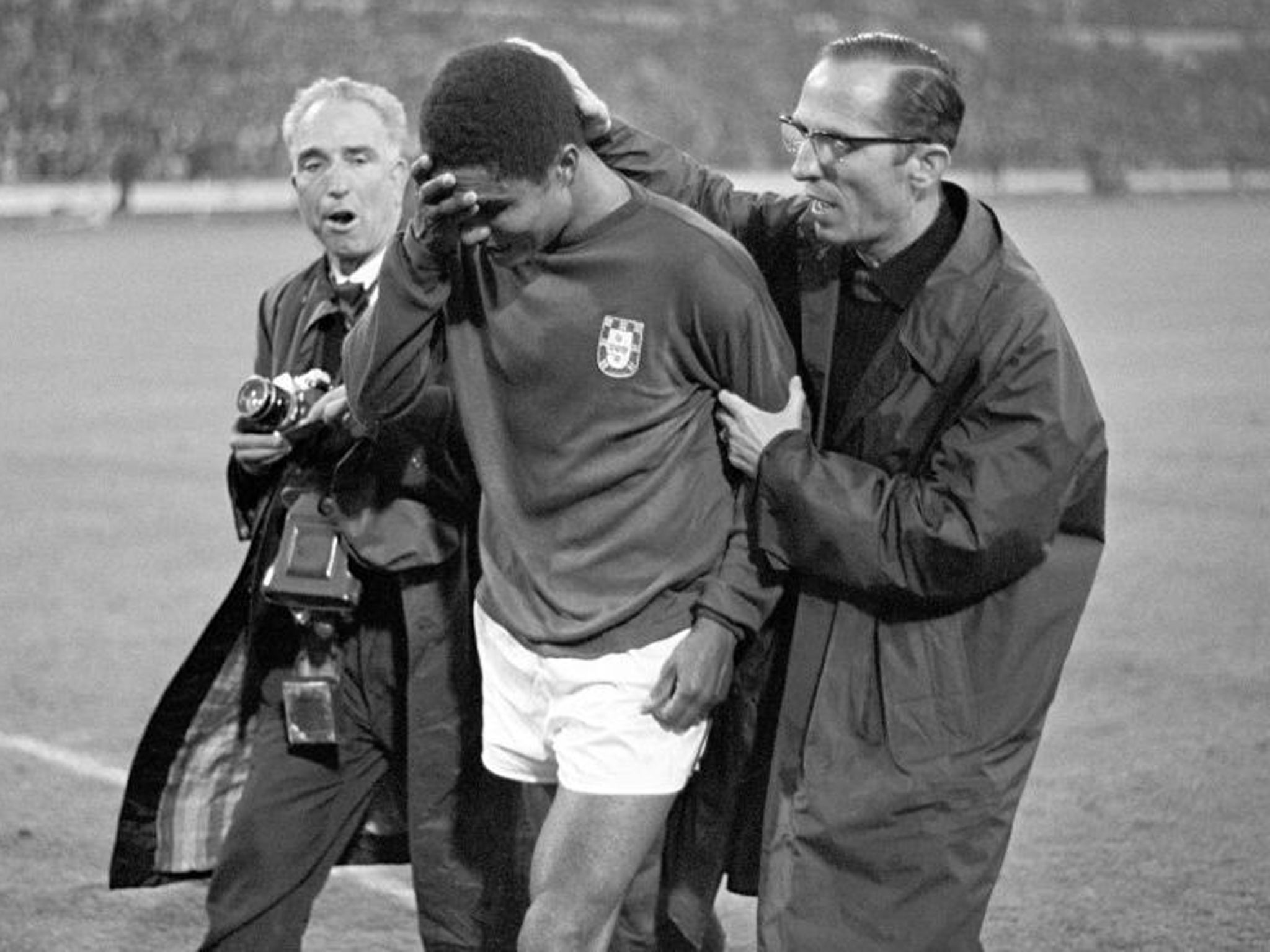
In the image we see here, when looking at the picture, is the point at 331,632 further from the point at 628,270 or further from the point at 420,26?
the point at 420,26

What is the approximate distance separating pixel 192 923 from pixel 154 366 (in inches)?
528

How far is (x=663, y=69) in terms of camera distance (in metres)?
59.4

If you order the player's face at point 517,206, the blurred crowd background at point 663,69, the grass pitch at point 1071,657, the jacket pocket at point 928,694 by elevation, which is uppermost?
the player's face at point 517,206

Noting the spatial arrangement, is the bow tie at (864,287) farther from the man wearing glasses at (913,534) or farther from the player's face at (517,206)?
the player's face at (517,206)

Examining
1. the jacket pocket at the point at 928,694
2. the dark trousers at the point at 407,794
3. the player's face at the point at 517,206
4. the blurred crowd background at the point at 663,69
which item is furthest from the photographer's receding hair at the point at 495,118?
the blurred crowd background at the point at 663,69

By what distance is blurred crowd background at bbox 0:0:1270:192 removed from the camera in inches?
1747

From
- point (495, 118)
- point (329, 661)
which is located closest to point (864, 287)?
point (495, 118)

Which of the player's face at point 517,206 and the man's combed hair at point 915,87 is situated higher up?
the man's combed hair at point 915,87

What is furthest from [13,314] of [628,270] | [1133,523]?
[628,270]

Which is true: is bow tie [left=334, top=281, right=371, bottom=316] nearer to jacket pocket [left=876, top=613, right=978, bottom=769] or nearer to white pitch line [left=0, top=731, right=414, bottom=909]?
jacket pocket [left=876, top=613, right=978, bottom=769]

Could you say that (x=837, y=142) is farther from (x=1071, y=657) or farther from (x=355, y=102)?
(x=1071, y=657)

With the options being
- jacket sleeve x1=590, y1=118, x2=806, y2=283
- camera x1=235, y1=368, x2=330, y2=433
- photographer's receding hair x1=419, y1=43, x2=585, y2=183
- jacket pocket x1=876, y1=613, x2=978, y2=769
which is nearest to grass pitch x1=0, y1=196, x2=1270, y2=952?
camera x1=235, y1=368, x2=330, y2=433

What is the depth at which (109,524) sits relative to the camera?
11430 millimetres

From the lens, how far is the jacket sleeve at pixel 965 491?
11.8ft
